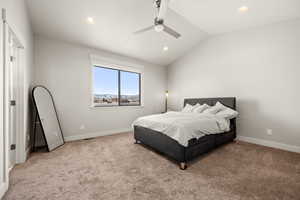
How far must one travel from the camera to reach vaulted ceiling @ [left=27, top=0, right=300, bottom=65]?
266 cm

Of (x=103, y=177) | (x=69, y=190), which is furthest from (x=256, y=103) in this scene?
(x=69, y=190)

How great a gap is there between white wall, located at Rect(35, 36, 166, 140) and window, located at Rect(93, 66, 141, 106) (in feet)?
0.90

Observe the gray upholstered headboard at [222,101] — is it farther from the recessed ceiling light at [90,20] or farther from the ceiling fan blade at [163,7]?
the recessed ceiling light at [90,20]

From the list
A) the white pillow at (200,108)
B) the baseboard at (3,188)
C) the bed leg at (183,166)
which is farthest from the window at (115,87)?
the bed leg at (183,166)

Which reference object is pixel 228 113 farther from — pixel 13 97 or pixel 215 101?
pixel 13 97

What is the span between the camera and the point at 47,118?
9.84ft

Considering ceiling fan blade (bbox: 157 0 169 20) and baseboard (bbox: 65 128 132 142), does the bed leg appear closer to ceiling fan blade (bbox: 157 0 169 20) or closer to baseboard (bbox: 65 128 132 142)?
ceiling fan blade (bbox: 157 0 169 20)

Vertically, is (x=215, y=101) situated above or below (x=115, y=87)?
below

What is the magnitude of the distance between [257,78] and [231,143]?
189 centimetres

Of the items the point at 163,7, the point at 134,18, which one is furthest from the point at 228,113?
the point at 134,18

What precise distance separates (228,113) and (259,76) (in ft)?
4.18

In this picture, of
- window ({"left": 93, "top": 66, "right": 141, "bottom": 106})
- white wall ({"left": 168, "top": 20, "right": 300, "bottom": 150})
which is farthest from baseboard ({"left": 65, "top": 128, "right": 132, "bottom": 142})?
white wall ({"left": 168, "top": 20, "right": 300, "bottom": 150})

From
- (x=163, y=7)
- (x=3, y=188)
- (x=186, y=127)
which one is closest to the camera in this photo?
(x=3, y=188)

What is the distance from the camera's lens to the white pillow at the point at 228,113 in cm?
339
